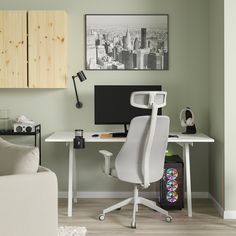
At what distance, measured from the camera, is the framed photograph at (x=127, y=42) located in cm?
494

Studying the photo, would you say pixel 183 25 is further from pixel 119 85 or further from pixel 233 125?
pixel 233 125

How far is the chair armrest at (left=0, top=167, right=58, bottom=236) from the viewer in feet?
8.30

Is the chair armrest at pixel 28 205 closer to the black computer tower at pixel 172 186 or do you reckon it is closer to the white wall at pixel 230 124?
the black computer tower at pixel 172 186

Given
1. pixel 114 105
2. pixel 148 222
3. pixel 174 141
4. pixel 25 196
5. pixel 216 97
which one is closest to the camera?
pixel 25 196

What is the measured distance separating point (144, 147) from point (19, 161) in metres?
1.44

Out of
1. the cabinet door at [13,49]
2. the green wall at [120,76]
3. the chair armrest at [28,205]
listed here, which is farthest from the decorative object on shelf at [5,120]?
the chair armrest at [28,205]

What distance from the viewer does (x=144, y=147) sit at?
3887mm

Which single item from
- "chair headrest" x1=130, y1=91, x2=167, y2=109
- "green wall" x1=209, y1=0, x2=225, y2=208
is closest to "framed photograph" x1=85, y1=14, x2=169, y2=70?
"green wall" x1=209, y1=0, x2=225, y2=208

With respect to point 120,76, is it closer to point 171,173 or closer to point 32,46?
point 32,46

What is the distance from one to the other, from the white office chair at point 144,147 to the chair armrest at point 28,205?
123cm

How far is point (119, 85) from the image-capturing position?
4.79m

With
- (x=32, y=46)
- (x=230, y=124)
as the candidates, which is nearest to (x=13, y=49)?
(x=32, y=46)

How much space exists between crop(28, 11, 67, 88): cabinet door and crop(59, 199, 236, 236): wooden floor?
1.48 meters

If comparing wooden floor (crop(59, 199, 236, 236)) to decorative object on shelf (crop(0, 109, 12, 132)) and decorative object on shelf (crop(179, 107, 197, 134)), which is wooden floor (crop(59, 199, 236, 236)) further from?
decorative object on shelf (crop(0, 109, 12, 132))
